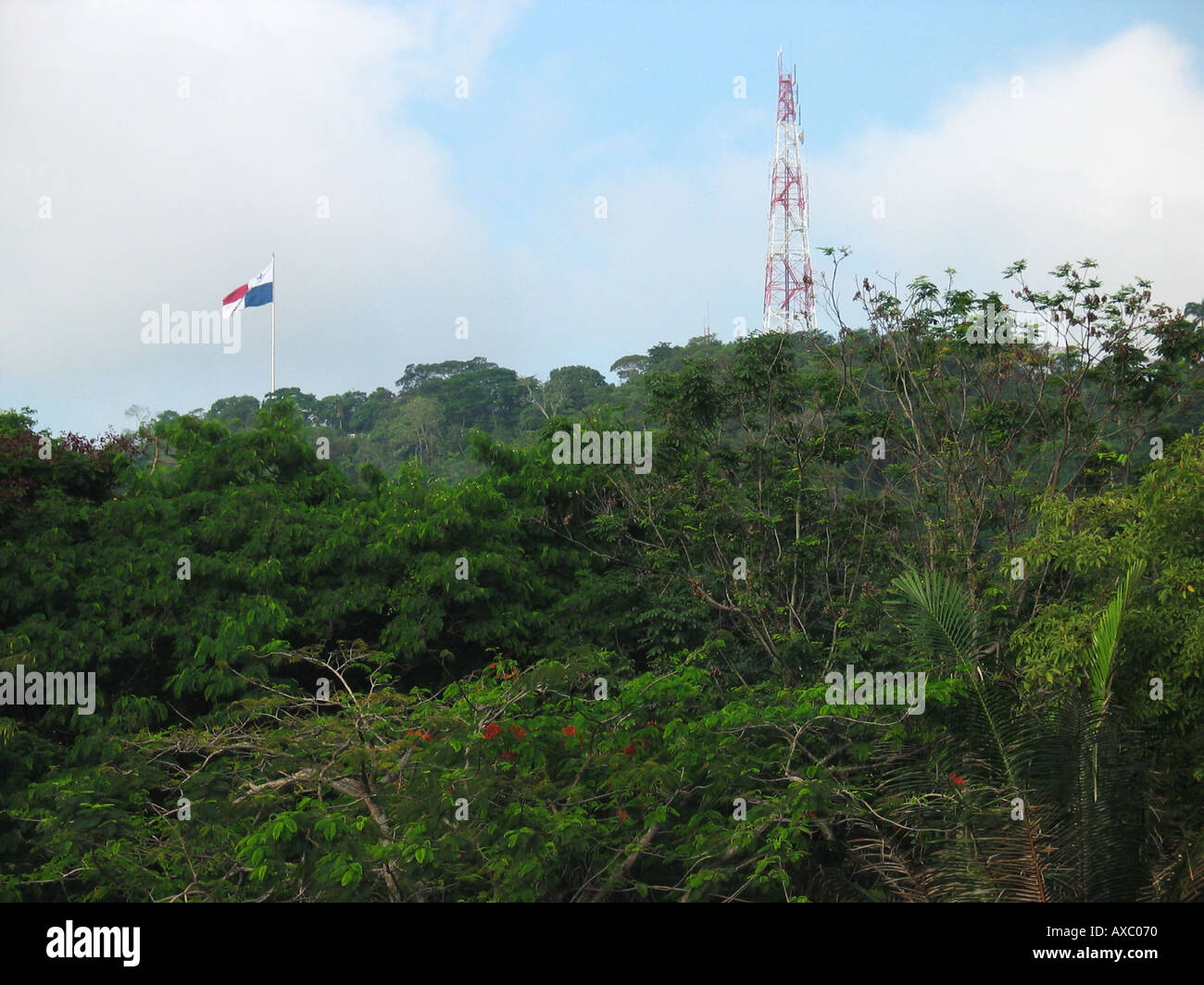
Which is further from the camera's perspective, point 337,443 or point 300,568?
point 337,443

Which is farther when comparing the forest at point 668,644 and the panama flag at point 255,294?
the panama flag at point 255,294

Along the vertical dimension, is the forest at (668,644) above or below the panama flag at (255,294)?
below

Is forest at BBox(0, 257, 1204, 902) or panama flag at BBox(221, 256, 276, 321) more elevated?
panama flag at BBox(221, 256, 276, 321)

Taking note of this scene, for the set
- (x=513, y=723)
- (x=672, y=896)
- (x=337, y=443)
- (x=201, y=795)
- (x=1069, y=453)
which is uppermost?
(x=337, y=443)

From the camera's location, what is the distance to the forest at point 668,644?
23.2 ft

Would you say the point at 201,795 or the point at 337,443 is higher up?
the point at 337,443

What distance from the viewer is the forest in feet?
23.2

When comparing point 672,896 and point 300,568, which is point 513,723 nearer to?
point 672,896

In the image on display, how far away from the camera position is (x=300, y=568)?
42.5 feet

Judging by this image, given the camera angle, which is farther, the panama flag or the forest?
the panama flag

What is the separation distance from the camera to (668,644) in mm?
13430
